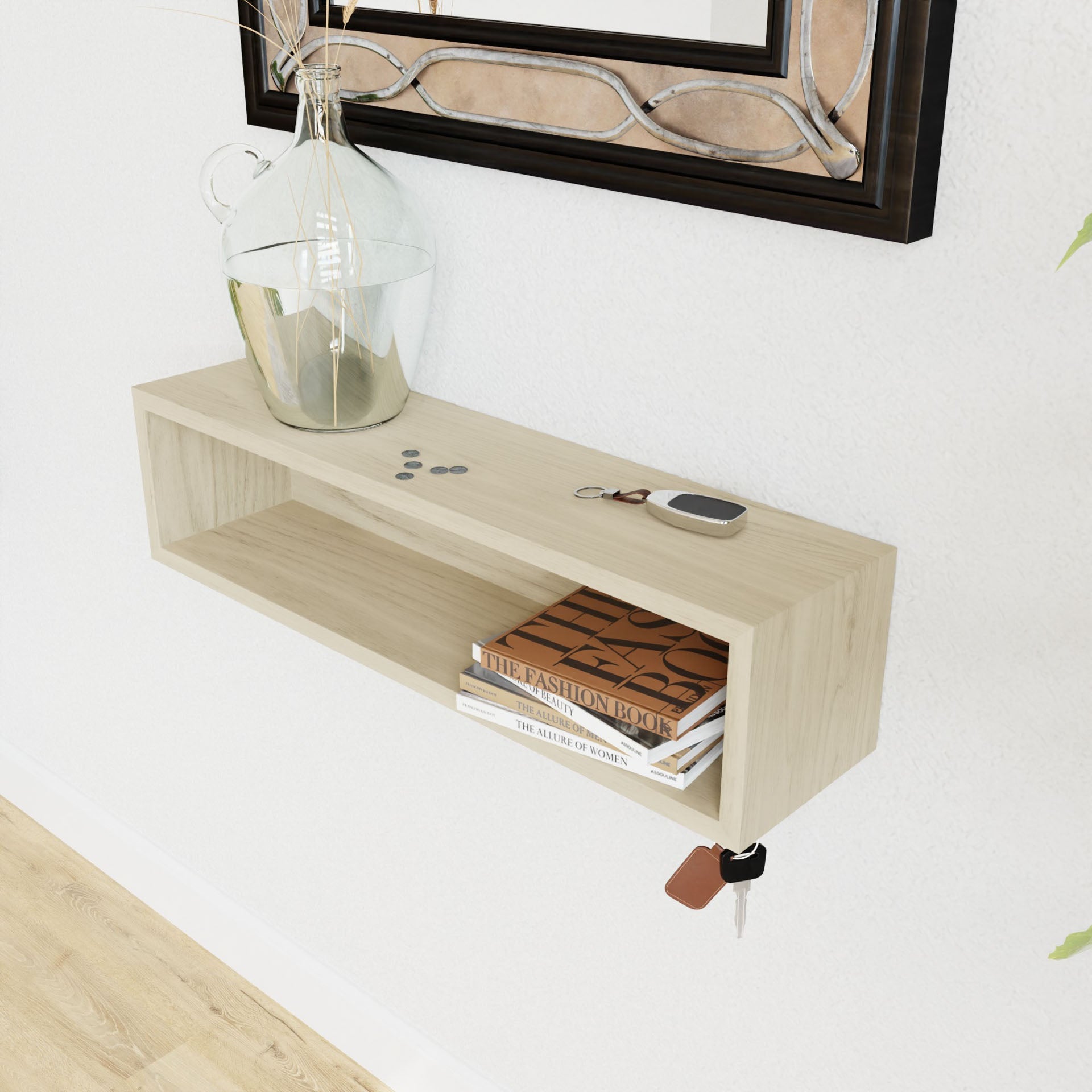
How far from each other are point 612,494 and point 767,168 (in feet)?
1.00

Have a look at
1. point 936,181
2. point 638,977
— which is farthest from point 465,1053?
point 936,181

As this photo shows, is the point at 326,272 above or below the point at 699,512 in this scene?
above

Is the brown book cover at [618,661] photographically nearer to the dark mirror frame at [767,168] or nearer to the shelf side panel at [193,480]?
the dark mirror frame at [767,168]

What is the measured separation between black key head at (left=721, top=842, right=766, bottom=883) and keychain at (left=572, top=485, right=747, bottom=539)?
1.00ft

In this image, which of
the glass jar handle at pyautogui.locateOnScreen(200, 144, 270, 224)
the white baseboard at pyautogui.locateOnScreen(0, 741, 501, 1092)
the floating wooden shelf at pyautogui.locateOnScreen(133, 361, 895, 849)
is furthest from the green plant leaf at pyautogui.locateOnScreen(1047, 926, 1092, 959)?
the white baseboard at pyautogui.locateOnScreen(0, 741, 501, 1092)

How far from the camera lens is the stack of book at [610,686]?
0.98 metres

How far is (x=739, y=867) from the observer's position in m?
1.11

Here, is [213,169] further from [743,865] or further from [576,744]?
[743,865]

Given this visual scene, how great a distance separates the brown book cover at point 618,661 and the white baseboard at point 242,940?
88 cm

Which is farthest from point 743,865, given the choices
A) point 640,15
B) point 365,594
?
point 640,15

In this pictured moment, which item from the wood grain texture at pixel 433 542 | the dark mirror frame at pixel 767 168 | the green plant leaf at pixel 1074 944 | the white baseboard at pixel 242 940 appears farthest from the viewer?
the white baseboard at pixel 242 940

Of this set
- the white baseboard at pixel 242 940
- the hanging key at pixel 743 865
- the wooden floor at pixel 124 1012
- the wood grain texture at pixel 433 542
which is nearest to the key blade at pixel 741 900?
the hanging key at pixel 743 865

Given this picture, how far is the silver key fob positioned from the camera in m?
1.01

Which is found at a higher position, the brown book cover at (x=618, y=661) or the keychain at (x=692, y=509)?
the keychain at (x=692, y=509)
